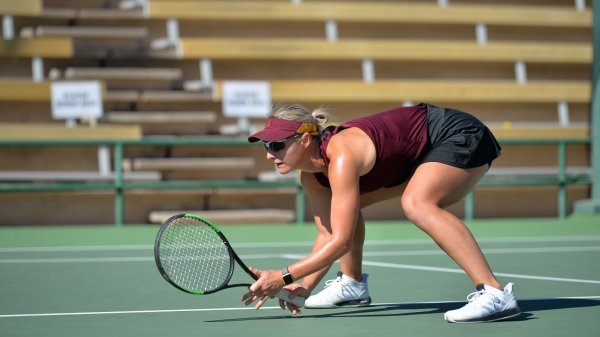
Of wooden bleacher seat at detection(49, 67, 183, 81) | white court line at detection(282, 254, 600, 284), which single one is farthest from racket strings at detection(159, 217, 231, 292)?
wooden bleacher seat at detection(49, 67, 183, 81)

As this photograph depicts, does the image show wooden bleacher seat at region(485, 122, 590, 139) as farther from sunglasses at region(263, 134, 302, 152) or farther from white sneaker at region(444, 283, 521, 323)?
sunglasses at region(263, 134, 302, 152)

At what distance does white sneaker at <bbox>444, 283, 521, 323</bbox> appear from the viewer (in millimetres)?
4371

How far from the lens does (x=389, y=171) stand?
15.3 ft

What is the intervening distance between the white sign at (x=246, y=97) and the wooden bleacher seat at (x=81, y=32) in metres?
1.67

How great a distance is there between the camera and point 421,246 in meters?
8.88

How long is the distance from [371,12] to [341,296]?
10.4 metres

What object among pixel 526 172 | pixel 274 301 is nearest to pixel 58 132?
pixel 526 172

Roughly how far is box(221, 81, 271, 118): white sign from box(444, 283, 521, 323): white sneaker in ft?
29.3

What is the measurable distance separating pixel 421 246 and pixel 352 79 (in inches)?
255

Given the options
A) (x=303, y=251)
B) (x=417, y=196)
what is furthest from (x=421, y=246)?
(x=417, y=196)

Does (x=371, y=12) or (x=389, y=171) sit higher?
(x=371, y=12)

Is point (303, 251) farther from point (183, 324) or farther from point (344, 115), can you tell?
point (344, 115)

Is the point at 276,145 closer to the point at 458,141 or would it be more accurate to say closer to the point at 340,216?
the point at 340,216

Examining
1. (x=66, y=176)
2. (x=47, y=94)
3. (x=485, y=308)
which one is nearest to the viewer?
(x=485, y=308)
